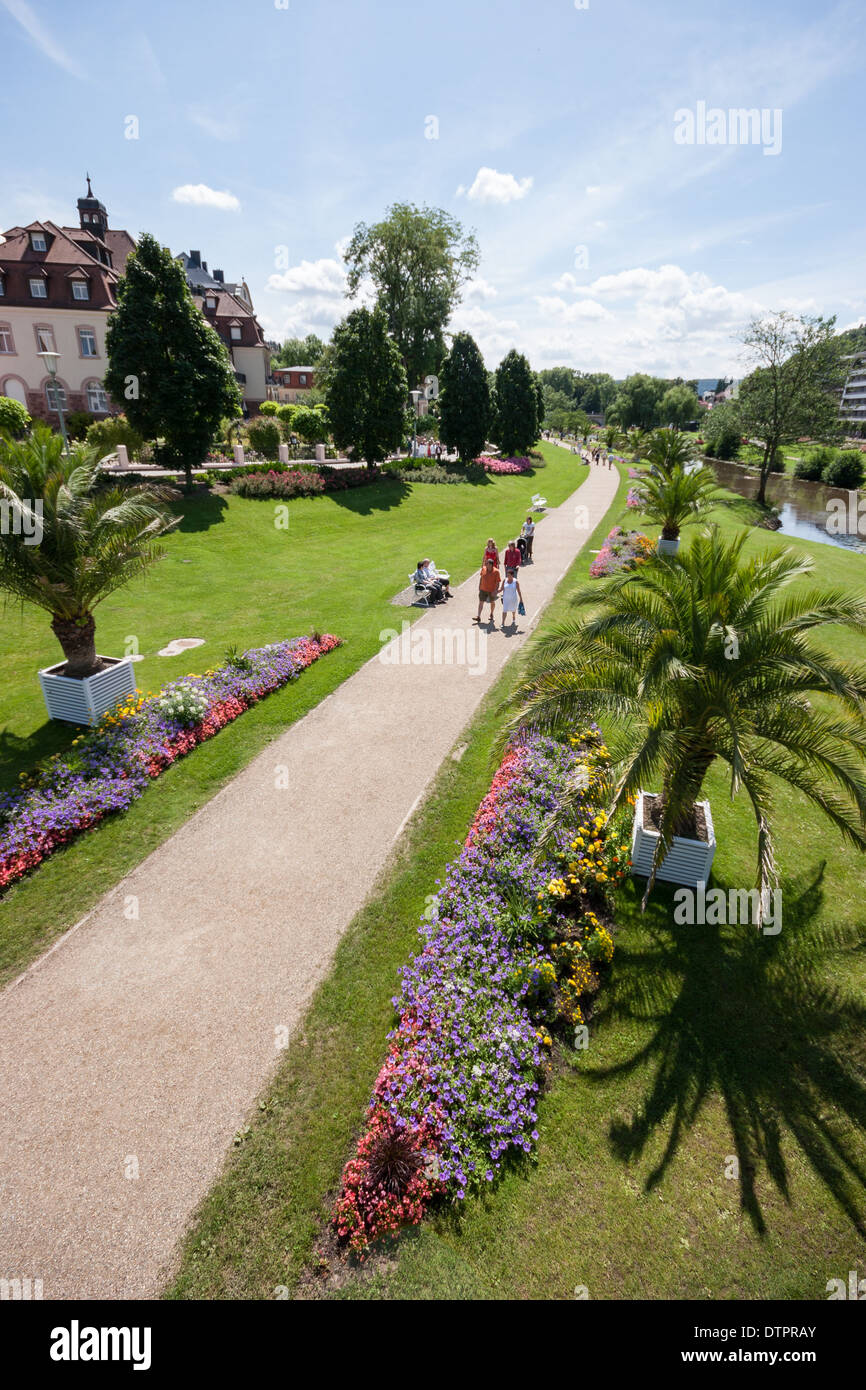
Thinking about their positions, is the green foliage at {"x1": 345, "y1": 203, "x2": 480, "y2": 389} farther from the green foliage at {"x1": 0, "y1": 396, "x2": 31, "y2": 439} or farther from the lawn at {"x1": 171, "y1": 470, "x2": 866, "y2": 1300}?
the lawn at {"x1": 171, "y1": 470, "x2": 866, "y2": 1300}

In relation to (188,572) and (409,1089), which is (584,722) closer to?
(409,1089)

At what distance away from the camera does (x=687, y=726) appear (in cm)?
686

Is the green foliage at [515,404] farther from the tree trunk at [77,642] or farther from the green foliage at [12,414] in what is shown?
the tree trunk at [77,642]

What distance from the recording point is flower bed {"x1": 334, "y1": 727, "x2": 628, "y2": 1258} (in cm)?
475

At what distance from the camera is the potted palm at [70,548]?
9516 millimetres

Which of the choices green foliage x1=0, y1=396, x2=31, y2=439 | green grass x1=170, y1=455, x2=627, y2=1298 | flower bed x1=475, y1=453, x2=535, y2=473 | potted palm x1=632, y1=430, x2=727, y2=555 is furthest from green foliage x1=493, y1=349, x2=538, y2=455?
green grass x1=170, y1=455, x2=627, y2=1298

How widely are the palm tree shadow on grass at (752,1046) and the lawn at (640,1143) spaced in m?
0.02

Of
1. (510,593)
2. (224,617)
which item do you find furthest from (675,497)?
(224,617)

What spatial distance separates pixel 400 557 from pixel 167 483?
37.8 feet

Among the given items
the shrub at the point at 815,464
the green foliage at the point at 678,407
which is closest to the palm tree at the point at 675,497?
the shrub at the point at 815,464

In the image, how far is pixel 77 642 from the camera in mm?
10508

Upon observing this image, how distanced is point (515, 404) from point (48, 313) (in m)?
34.9

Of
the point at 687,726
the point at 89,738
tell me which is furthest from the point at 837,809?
the point at 89,738
